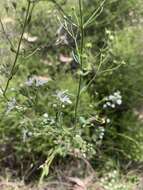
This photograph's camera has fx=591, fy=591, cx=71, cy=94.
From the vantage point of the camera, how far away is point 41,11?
153 inches

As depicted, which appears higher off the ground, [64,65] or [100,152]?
[64,65]

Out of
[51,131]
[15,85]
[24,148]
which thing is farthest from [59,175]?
[51,131]

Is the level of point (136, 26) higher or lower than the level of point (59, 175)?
higher

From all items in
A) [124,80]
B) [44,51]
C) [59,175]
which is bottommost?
[59,175]

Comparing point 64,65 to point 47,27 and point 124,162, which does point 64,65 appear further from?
point 124,162

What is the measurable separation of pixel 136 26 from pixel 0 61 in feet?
3.11

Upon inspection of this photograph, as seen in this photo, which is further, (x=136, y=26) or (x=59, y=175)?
(x=136, y=26)

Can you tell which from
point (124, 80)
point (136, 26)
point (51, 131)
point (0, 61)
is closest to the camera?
point (51, 131)

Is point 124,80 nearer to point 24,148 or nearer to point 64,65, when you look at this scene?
point 64,65

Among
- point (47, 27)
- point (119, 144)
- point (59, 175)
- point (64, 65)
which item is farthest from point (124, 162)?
point (47, 27)

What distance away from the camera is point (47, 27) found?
3818mm

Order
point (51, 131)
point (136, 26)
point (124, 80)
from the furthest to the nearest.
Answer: point (136, 26)
point (124, 80)
point (51, 131)

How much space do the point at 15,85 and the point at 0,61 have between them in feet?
0.91

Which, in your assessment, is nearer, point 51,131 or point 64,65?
point 51,131
